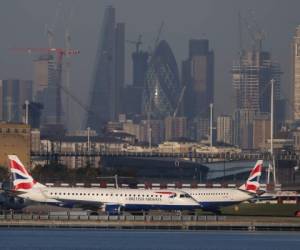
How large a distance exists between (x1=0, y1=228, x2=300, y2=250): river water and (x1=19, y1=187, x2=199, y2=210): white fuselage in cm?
1182

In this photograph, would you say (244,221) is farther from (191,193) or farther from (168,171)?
(168,171)

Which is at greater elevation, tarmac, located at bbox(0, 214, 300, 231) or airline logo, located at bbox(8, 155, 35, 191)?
airline logo, located at bbox(8, 155, 35, 191)

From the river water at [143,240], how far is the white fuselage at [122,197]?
38.8 feet

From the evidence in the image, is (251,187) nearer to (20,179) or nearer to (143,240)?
(20,179)

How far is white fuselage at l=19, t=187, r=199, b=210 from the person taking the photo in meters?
91.7

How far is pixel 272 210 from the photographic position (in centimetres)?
9600

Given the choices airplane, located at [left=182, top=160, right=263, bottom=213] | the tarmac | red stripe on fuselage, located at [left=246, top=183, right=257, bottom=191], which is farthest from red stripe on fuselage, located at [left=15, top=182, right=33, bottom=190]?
red stripe on fuselage, located at [left=246, top=183, right=257, bottom=191]

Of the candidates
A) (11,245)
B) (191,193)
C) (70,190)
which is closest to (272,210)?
(191,193)

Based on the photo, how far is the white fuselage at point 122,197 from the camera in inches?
3610

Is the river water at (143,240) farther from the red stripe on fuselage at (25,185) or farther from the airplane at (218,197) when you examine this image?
the airplane at (218,197)

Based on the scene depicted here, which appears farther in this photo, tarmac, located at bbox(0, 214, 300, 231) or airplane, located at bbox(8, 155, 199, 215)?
airplane, located at bbox(8, 155, 199, 215)

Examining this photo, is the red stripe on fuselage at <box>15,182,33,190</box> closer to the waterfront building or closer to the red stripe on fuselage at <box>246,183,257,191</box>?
the red stripe on fuselage at <box>246,183,257,191</box>

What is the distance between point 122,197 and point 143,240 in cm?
1789

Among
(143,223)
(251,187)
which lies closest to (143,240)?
(143,223)
